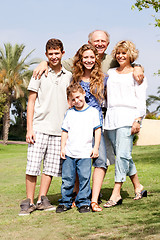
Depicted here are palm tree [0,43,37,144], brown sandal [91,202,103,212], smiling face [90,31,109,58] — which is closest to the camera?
brown sandal [91,202,103,212]

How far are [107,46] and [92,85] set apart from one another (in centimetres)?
82

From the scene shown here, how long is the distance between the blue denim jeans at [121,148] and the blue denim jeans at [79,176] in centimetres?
46

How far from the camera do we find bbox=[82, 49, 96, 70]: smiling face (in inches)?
225

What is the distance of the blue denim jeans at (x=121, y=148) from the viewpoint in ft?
18.9

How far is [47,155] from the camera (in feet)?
19.5

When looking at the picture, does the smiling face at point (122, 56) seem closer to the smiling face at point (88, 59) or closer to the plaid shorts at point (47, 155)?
the smiling face at point (88, 59)

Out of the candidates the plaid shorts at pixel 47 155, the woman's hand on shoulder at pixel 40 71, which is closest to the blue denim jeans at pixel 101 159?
the plaid shorts at pixel 47 155

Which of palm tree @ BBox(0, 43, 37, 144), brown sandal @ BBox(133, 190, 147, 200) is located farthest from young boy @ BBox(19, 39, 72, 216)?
palm tree @ BBox(0, 43, 37, 144)

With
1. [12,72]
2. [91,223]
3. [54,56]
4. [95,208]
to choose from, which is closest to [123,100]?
[54,56]

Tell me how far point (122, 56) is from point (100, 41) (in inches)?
16.4

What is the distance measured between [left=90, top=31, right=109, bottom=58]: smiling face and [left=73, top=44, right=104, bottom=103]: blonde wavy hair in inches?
11.3

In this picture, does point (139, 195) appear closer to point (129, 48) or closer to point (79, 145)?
point (79, 145)

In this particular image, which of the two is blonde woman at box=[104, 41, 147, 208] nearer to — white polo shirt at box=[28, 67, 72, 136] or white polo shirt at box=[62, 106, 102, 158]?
white polo shirt at box=[62, 106, 102, 158]

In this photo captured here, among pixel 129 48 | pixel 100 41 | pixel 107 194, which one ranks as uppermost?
pixel 100 41
